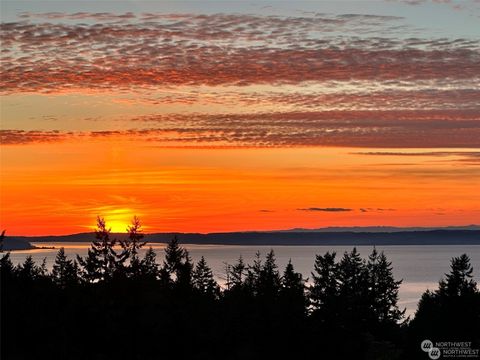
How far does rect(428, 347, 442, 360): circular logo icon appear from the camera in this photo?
4979cm

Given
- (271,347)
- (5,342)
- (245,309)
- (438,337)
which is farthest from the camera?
A: (438,337)

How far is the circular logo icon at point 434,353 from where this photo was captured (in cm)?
4979

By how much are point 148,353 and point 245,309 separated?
10.7 metres

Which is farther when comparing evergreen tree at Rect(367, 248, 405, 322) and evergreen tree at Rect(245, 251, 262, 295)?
evergreen tree at Rect(367, 248, 405, 322)

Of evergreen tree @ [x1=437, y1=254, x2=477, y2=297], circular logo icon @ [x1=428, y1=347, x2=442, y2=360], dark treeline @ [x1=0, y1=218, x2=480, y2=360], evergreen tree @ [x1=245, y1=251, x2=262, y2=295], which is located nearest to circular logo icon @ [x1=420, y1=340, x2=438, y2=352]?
circular logo icon @ [x1=428, y1=347, x2=442, y2=360]

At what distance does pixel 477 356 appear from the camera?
4972cm

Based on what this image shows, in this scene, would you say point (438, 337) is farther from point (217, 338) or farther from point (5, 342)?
point (5, 342)

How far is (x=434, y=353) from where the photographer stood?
5016cm

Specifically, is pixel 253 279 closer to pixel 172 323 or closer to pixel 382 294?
pixel 382 294

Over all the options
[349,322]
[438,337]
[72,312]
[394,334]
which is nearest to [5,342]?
[72,312]

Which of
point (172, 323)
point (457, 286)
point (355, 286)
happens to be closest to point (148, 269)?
point (355, 286)

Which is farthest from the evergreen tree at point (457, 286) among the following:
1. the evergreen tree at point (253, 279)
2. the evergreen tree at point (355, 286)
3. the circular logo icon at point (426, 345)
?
the evergreen tree at point (253, 279)

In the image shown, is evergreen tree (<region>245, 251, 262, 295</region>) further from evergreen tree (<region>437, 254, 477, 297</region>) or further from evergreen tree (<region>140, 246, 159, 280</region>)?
evergreen tree (<region>437, 254, 477, 297</region>)

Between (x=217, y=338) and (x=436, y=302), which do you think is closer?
(x=217, y=338)
